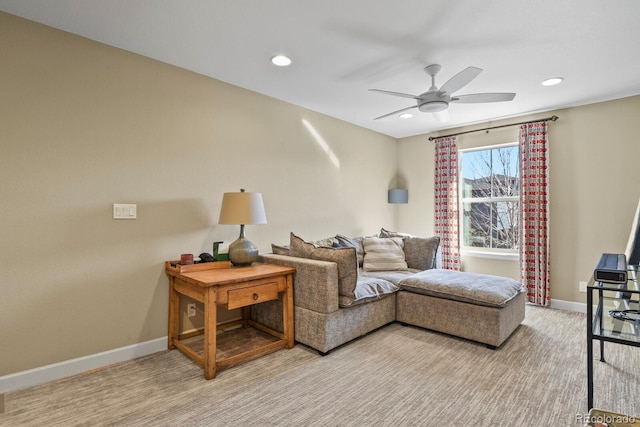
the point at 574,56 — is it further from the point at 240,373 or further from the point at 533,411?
the point at 240,373

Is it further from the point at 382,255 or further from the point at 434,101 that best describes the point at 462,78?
the point at 382,255

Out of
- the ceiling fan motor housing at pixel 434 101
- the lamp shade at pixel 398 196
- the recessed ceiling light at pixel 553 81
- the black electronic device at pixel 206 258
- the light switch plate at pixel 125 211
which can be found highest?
the recessed ceiling light at pixel 553 81

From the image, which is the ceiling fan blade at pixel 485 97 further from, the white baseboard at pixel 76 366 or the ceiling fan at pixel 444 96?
the white baseboard at pixel 76 366

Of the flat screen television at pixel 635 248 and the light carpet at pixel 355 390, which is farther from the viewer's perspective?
the flat screen television at pixel 635 248

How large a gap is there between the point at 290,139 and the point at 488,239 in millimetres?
3225

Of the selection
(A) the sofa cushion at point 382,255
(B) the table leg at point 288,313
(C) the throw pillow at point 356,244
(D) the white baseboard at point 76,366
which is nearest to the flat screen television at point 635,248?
(A) the sofa cushion at point 382,255

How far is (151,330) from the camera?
2.68 m

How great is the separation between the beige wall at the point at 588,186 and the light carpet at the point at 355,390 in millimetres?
1386

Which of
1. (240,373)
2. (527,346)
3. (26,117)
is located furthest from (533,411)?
(26,117)

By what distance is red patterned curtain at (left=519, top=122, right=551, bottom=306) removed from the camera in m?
3.97

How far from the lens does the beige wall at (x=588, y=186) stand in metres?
3.55

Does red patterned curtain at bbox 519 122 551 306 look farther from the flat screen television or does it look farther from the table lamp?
the table lamp

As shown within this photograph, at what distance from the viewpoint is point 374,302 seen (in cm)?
308

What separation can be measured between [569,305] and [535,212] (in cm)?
119
